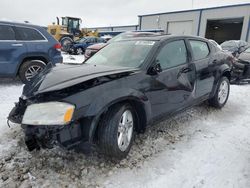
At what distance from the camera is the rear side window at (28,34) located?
5.86 meters

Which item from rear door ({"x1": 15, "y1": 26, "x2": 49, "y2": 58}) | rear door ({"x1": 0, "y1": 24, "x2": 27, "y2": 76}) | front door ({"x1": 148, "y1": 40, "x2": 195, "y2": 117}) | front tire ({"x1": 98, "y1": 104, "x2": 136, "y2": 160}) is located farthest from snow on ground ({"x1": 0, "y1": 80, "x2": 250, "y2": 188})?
rear door ({"x1": 15, "y1": 26, "x2": 49, "y2": 58})

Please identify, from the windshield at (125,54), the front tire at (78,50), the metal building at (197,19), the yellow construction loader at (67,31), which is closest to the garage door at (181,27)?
the metal building at (197,19)

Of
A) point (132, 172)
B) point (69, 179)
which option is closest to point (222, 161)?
point (132, 172)

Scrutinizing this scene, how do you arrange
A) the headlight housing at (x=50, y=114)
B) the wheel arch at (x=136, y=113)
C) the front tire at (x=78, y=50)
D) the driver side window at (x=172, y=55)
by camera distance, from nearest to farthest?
the headlight housing at (x=50, y=114), the wheel arch at (x=136, y=113), the driver side window at (x=172, y=55), the front tire at (x=78, y=50)

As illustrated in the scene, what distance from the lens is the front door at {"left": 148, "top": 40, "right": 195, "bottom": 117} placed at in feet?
9.65

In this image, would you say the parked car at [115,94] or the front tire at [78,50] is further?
the front tire at [78,50]

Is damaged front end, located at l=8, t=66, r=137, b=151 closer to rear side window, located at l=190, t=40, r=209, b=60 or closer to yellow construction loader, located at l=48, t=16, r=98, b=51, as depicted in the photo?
rear side window, located at l=190, t=40, r=209, b=60

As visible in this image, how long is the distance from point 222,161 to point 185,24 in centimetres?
2603

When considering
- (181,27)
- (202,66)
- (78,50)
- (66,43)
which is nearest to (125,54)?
(202,66)

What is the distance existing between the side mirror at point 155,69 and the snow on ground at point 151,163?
1.03 metres

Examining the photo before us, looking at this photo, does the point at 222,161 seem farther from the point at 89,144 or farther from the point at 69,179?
the point at 69,179

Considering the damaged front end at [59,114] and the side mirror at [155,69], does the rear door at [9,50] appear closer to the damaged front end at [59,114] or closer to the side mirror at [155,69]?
the damaged front end at [59,114]

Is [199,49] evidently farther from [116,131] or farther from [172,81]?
[116,131]

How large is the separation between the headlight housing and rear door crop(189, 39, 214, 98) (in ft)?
8.10
